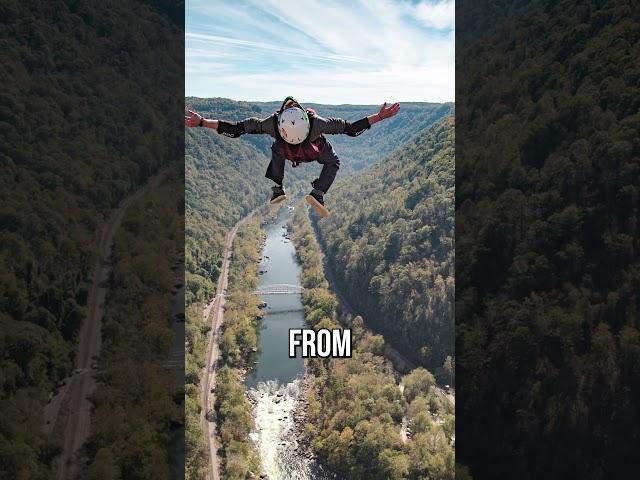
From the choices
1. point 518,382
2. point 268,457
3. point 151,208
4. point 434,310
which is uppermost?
point 151,208

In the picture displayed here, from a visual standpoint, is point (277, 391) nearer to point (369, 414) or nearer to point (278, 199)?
point (369, 414)

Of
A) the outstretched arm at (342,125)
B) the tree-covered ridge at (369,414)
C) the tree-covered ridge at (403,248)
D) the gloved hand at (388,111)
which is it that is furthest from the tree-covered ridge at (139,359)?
the gloved hand at (388,111)

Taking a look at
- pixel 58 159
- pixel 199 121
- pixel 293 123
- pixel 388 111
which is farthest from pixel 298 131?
pixel 58 159

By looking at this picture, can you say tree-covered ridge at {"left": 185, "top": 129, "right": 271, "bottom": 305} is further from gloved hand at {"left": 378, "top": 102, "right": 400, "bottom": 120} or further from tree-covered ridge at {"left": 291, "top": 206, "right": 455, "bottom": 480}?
gloved hand at {"left": 378, "top": 102, "right": 400, "bottom": 120}

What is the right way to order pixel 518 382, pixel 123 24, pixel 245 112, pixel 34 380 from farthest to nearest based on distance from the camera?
1. pixel 123 24
2. pixel 518 382
3. pixel 34 380
4. pixel 245 112

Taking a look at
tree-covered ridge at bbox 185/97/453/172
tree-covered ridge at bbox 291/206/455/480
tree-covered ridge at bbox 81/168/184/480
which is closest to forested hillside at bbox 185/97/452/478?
tree-covered ridge at bbox 185/97/453/172

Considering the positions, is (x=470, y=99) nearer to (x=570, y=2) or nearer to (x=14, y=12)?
(x=570, y=2)

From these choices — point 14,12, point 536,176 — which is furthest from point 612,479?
point 14,12
